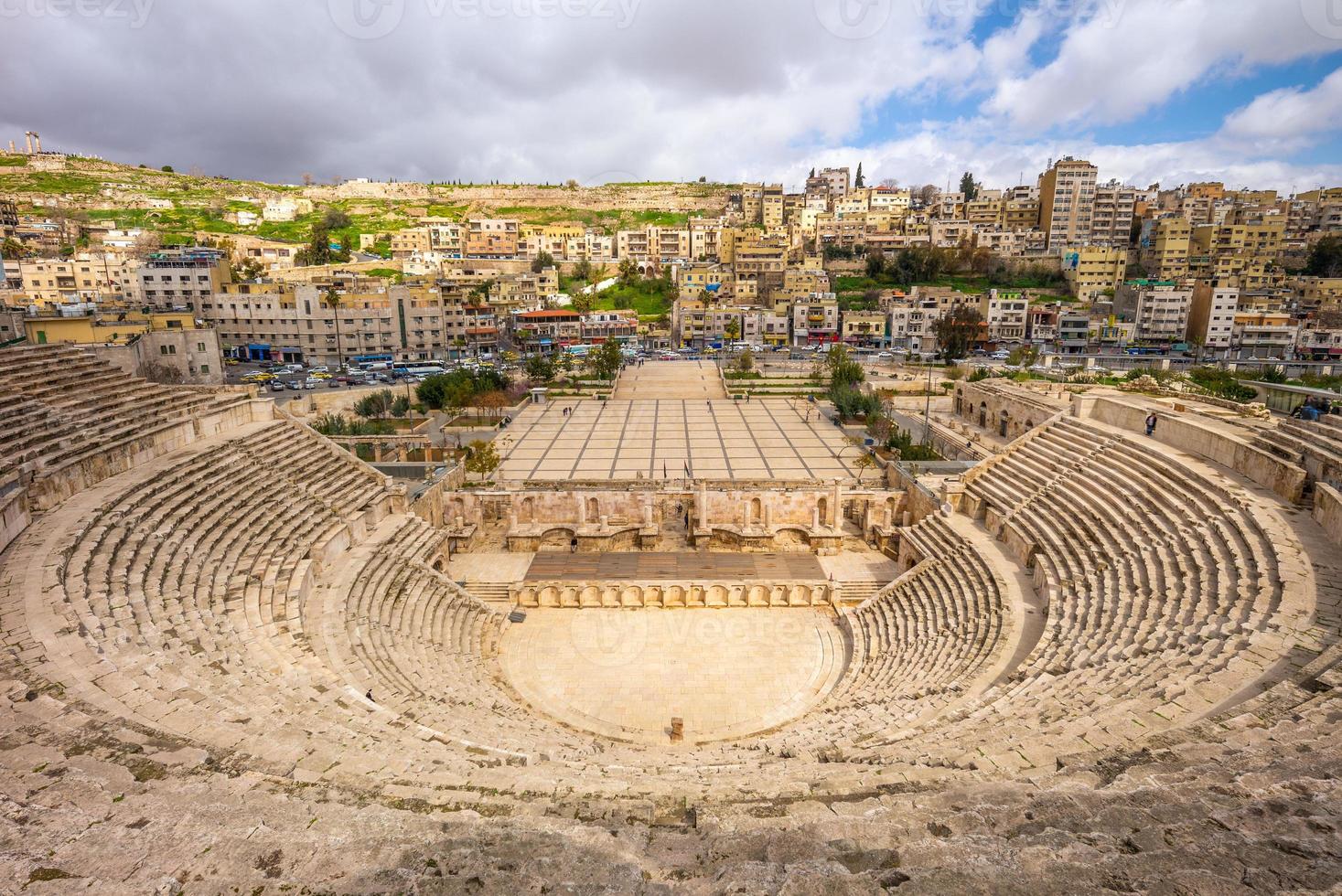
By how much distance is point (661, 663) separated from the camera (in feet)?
53.8

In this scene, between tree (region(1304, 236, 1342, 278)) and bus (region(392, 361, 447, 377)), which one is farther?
tree (region(1304, 236, 1342, 278))

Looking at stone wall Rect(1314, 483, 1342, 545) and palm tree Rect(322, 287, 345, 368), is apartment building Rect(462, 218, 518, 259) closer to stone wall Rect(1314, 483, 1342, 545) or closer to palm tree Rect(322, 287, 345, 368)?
palm tree Rect(322, 287, 345, 368)

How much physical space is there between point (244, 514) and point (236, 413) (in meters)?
6.05

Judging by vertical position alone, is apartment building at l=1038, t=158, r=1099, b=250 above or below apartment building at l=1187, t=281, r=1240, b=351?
above

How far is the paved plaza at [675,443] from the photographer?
30.3 metres

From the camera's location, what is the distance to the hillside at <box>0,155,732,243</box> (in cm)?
9150

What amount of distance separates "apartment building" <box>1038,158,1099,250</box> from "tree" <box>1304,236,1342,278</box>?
862 inches

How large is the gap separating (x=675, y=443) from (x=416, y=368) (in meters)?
27.4

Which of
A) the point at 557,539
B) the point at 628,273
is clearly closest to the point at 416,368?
the point at 557,539

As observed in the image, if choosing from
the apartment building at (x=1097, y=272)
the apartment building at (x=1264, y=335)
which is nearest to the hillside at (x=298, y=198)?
the apartment building at (x=1097, y=272)

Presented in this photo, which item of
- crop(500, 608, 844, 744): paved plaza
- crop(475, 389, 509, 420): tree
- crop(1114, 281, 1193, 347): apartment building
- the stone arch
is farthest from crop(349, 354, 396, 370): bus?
crop(1114, 281, 1193, 347): apartment building

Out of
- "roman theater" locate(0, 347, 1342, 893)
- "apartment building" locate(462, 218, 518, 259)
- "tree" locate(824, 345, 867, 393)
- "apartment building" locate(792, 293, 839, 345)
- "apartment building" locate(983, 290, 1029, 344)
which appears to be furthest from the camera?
"apartment building" locate(462, 218, 518, 259)

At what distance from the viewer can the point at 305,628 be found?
43.9 feet

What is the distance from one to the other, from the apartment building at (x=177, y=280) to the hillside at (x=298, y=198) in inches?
1472
